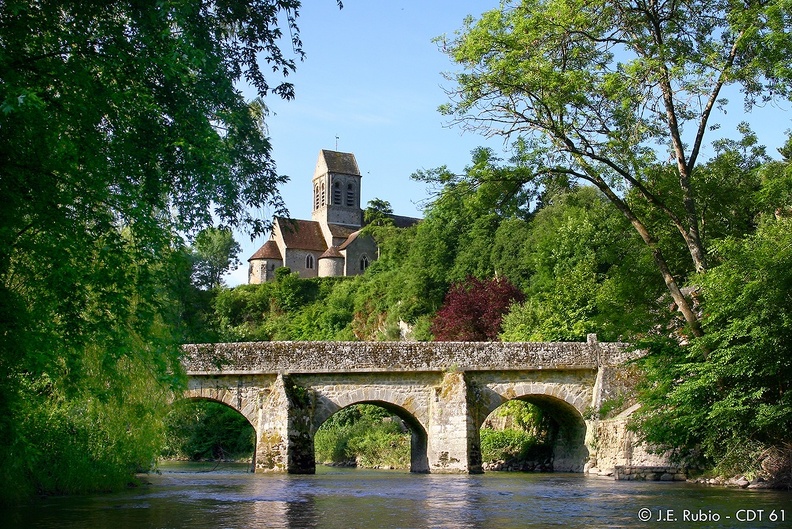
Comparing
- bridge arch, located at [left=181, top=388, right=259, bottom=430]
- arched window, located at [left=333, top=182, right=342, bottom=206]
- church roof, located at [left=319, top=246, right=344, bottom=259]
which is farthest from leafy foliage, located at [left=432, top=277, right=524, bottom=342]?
arched window, located at [left=333, top=182, right=342, bottom=206]

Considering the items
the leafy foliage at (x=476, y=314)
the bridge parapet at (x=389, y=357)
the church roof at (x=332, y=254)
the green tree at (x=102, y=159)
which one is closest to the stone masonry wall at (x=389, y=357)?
the bridge parapet at (x=389, y=357)

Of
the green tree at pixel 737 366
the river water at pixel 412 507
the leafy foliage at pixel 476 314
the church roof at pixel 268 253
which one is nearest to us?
the river water at pixel 412 507

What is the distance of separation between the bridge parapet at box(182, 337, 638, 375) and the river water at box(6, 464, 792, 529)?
5.07 metres

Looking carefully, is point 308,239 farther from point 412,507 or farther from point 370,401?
point 412,507

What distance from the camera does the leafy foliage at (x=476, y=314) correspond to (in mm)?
38844

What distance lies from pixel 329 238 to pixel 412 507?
6492 centimetres

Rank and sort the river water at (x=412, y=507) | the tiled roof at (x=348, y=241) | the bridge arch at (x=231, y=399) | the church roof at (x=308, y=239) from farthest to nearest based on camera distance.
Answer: the church roof at (x=308, y=239), the tiled roof at (x=348, y=241), the bridge arch at (x=231, y=399), the river water at (x=412, y=507)

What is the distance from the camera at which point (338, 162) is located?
83062 millimetres

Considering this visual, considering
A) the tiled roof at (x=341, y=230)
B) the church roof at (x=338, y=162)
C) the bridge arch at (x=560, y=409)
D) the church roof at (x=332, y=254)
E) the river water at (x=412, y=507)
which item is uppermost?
the church roof at (x=338, y=162)

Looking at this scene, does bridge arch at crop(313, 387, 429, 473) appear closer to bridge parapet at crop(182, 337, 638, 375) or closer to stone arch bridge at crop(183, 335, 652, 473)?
stone arch bridge at crop(183, 335, 652, 473)

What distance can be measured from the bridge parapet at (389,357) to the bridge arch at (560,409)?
61 cm

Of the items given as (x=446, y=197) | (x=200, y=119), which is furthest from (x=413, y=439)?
(x=200, y=119)

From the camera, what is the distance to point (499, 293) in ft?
131

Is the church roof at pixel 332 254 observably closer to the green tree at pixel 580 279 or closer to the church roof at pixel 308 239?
the church roof at pixel 308 239
